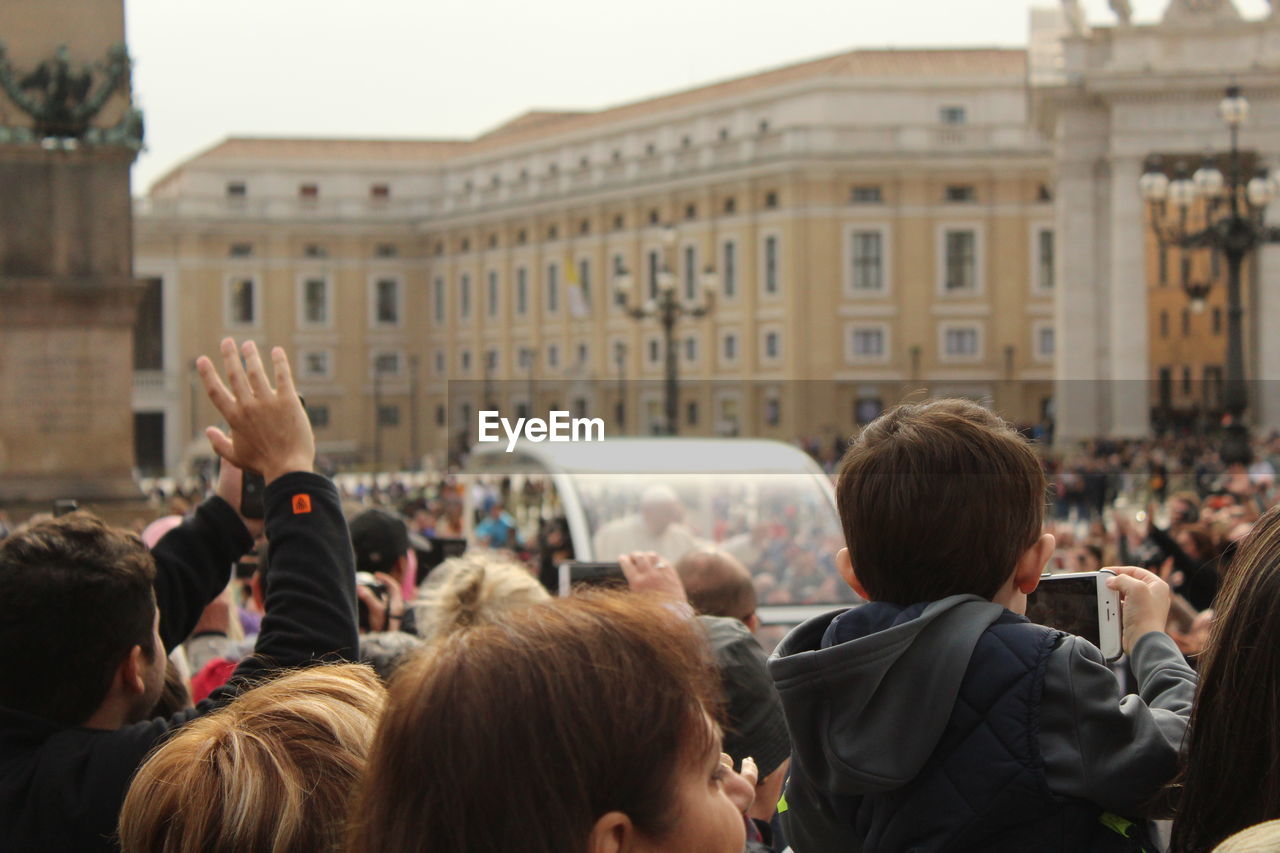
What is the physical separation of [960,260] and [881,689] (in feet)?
201

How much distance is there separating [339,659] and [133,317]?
9329 millimetres

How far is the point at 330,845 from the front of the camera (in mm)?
1995

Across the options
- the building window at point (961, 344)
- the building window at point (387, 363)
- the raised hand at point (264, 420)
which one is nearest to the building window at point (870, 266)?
the building window at point (961, 344)

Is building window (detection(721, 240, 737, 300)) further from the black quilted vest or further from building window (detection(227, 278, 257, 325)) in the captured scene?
the black quilted vest

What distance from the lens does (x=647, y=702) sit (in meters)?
1.73

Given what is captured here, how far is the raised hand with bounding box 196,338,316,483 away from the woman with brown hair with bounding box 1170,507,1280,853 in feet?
5.25

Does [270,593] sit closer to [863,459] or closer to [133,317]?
[863,459]

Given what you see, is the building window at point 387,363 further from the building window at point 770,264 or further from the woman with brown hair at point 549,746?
the woman with brown hair at point 549,746

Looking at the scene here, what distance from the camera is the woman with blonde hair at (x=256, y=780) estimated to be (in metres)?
1.98

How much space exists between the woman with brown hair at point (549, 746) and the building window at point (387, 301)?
261ft

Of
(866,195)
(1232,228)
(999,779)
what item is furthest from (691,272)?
(999,779)

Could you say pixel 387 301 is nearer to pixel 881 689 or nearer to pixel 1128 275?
pixel 1128 275

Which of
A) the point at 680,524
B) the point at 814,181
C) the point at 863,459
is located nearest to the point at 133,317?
the point at 680,524

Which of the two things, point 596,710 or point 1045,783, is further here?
point 1045,783
